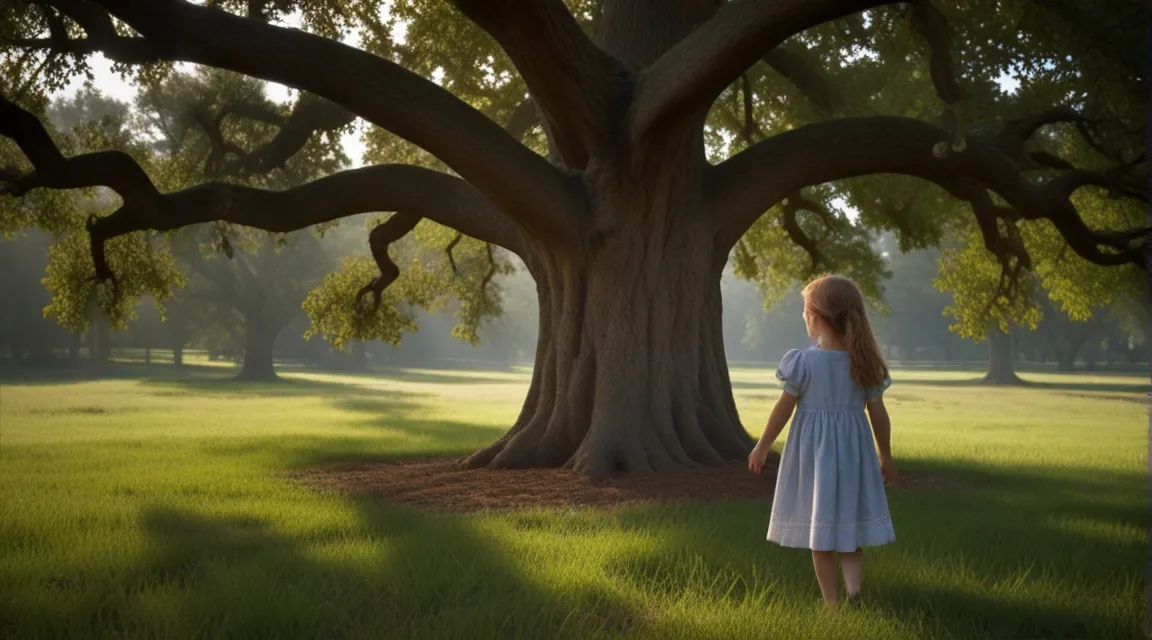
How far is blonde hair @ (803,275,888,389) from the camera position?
464cm

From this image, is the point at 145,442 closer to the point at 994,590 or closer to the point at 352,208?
the point at 352,208

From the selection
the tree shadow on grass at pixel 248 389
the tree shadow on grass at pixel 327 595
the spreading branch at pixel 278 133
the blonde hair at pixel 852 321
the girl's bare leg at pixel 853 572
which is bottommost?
the tree shadow on grass at pixel 248 389

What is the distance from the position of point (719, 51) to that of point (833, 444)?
464 centimetres

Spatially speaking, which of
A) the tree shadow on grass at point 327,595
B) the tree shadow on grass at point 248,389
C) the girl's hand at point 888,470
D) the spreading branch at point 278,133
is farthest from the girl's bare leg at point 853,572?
the tree shadow on grass at point 248,389

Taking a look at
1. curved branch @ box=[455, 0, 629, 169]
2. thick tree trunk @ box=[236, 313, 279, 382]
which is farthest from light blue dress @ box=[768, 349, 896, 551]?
thick tree trunk @ box=[236, 313, 279, 382]

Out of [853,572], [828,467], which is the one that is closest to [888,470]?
[828,467]

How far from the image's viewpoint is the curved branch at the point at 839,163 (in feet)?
35.0

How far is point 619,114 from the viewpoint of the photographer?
9594 mm

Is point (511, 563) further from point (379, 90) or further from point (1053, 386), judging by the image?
point (1053, 386)

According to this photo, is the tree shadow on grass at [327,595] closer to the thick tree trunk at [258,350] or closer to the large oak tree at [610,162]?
the large oak tree at [610,162]

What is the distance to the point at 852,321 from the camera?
15.4 ft

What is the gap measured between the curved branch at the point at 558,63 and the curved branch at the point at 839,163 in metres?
2.09

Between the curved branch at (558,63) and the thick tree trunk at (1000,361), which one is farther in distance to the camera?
the thick tree trunk at (1000,361)

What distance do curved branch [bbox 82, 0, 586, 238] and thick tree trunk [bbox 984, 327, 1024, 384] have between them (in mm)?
43352
